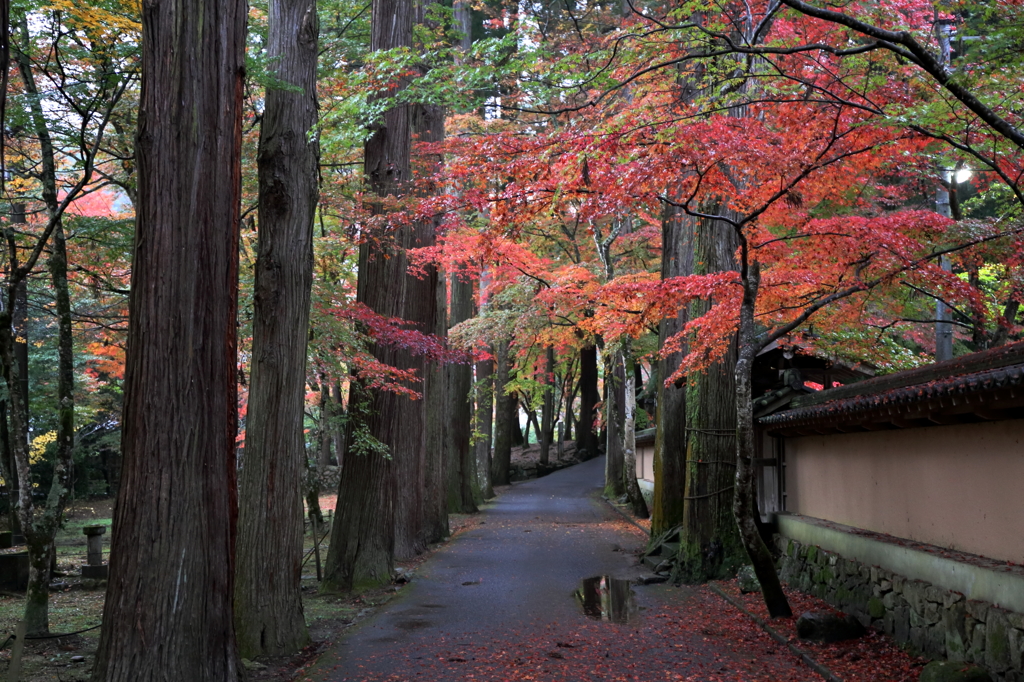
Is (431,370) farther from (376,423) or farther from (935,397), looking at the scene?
(935,397)

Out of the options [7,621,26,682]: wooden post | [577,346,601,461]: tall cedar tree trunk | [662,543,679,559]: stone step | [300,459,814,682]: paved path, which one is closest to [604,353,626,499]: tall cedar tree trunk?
[577,346,601,461]: tall cedar tree trunk

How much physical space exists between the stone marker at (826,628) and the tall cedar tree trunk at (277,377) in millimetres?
5497

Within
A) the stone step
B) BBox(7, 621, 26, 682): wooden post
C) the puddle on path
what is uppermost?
BBox(7, 621, 26, 682): wooden post

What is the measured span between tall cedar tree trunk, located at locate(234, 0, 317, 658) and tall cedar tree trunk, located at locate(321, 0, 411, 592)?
3587 mm

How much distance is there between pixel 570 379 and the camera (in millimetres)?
40969

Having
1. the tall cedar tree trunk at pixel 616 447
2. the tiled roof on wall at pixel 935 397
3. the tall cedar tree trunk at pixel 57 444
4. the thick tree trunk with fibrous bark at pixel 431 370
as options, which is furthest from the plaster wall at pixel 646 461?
the tall cedar tree trunk at pixel 57 444

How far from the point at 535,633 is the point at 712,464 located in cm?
480

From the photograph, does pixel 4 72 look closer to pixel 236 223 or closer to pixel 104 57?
pixel 236 223

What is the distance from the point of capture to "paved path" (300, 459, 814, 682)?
7.68 m

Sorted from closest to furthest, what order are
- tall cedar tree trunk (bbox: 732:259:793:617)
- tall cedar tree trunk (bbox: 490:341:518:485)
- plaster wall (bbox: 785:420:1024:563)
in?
1. plaster wall (bbox: 785:420:1024:563)
2. tall cedar tree trunk (bbox: 732:259:793:617)
3. tall cedar tree trunk (bbox: 490:341:518:485)

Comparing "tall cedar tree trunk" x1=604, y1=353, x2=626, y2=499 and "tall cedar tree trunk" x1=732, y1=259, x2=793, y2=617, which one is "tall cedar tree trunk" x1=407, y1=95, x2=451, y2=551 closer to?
"tall cedar tree trunk" x1=732, y1=259, x2=793, y2=617

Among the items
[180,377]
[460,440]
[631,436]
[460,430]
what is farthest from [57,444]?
[631,436]

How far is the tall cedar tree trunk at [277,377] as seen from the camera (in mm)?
8047

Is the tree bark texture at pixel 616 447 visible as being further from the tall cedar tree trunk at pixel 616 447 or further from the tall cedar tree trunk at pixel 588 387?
the tall cedar tree trunk at pixel 588 387
